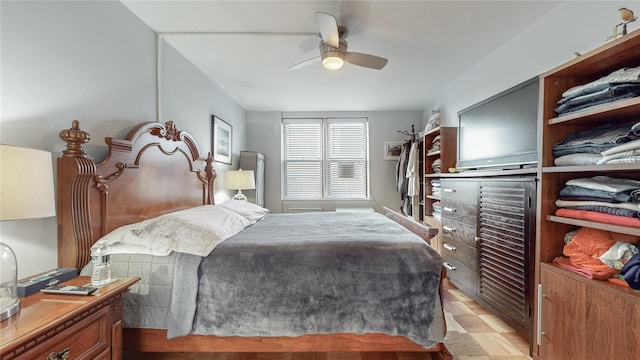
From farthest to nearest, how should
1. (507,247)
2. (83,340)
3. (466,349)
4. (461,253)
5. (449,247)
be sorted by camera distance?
(449,247) < (461,253) < (507,247) < (466,349) < (83,340)

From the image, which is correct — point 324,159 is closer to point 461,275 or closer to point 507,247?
point 461,275

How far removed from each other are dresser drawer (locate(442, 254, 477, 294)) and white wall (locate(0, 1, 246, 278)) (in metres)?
2.86

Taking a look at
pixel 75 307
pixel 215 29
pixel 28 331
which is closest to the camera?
pixel 28 331

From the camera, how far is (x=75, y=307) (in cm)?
99

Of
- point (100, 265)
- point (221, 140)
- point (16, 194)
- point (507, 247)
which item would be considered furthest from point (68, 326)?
point (221, 140)

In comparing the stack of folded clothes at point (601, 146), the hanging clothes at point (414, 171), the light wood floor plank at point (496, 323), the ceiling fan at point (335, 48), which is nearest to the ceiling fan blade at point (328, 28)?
the ceiling fan at point (335, 48)

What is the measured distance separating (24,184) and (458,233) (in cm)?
294

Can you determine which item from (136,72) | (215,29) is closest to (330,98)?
(215,29)

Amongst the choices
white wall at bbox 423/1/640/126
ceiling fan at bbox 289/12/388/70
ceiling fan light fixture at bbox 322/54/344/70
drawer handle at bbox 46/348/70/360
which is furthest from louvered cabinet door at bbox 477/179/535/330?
drawer handle at bbox 46/348/70/360

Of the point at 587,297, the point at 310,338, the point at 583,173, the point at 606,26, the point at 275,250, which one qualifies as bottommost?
the point at 310,338

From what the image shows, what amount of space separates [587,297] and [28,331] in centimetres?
227

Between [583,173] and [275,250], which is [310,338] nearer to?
[275,250]

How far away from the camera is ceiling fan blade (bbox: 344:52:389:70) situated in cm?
210

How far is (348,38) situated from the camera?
86.4 inches
